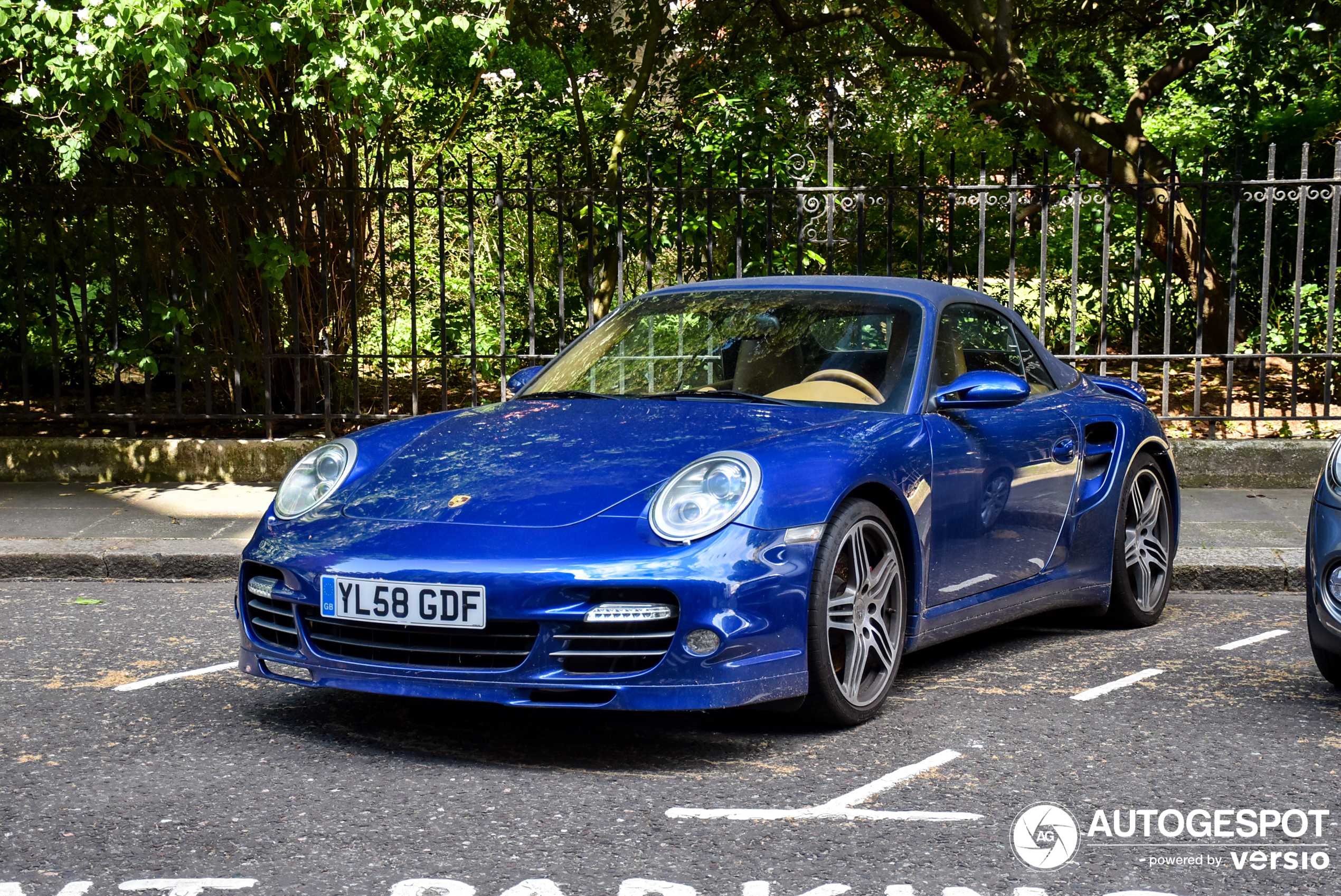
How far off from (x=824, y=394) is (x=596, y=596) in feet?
4.36

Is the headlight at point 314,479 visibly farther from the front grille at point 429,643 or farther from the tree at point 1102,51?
the tree at point 1102,51

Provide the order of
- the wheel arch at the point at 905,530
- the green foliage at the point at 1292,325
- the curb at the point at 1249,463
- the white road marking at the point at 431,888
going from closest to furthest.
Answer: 1. the white road marking at the point at 431,888
2. the wheel arch at the point at 905,530
3. the curb at the point at 1249,463
4. the green foliage at the point at 1292,325

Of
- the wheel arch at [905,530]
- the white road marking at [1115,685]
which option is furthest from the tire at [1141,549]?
the wheel arch at [905,530]

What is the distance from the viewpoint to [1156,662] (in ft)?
17.7

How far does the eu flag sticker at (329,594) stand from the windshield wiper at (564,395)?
1.31 metres

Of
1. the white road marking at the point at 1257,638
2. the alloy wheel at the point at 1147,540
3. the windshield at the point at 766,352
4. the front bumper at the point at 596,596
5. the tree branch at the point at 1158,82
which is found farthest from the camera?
the tree branch at the point at 1158,82

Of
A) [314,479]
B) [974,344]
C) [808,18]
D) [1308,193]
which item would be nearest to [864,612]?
Result: [974,344]

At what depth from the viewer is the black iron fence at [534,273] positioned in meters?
9.85

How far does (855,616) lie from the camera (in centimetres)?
439

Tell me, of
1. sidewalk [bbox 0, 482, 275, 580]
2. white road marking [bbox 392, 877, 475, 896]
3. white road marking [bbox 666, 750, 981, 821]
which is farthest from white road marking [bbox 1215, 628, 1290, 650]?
sidewalk [bbox 0, 482, 275, 580]

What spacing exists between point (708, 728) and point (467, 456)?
107 cm

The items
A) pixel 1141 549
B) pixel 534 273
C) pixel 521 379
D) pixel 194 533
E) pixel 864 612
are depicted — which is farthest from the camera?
pixel 534 273

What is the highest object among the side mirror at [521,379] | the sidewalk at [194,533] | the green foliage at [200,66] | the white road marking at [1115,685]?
the green foliage at [200,66]

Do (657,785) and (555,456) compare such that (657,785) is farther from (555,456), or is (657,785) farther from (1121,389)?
(1121,389)
